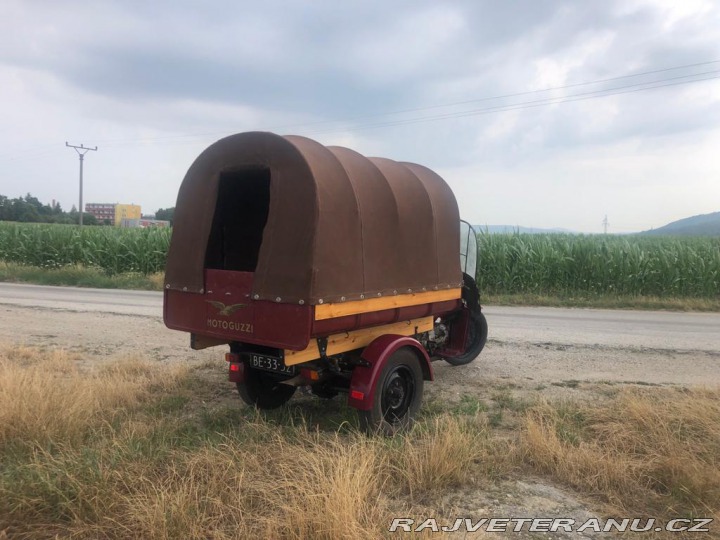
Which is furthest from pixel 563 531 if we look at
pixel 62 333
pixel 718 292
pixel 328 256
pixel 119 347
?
pixel 718 292

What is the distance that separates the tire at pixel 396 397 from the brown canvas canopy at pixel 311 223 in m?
0.69

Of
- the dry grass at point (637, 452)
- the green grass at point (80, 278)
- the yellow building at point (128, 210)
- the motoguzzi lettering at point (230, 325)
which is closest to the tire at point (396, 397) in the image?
the dry grass at point (637, 452)

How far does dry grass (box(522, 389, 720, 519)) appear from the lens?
3434 millimetres

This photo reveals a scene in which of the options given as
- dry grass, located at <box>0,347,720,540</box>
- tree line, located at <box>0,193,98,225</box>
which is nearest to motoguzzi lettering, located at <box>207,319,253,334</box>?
dry grass, located at <box>0,347,720,540</box>

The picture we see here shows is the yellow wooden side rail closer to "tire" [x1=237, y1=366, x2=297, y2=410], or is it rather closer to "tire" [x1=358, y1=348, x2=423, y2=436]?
"tire" [x1=358, y1=348, x2=423, y2=436]

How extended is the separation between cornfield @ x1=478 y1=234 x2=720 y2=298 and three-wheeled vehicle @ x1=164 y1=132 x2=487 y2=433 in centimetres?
1199

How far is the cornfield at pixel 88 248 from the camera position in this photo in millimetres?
21188

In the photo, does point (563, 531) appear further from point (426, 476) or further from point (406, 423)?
point (406, 423)

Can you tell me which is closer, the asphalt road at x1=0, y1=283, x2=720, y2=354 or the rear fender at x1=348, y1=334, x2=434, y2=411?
the rear fender at x1=348, y1=334, x2=434, y2=411

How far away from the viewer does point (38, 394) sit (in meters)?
4.55

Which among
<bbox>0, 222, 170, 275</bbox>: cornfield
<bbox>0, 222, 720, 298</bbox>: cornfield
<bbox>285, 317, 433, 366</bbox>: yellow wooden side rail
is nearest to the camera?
<bbox>285, 317, 433, 366</bbox>: yellow wooden side rail

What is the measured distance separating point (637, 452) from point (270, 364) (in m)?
3.15

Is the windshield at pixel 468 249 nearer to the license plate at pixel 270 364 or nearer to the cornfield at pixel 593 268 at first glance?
the license plate at pixel 270 364

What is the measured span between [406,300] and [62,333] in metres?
7.42
